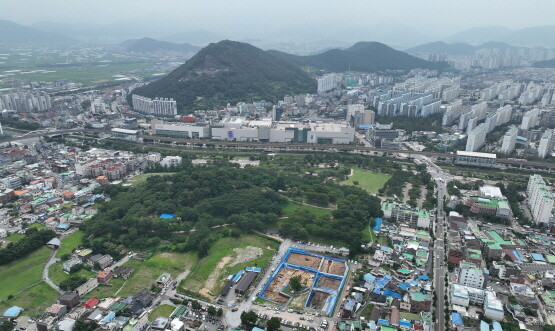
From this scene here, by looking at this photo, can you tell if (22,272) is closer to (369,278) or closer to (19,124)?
(369,278)

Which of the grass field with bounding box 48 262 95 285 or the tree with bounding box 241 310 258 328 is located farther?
the grass field with bounding box 48 262 95 285

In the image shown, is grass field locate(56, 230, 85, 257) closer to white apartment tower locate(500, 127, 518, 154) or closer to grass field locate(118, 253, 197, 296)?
grass field locate(118, 253, 197, 296)

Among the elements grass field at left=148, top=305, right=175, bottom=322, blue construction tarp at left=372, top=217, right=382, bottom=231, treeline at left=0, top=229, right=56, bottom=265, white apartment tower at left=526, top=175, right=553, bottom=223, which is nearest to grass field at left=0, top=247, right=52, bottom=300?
treeline at left=0, top=229, right=56, bottom=265

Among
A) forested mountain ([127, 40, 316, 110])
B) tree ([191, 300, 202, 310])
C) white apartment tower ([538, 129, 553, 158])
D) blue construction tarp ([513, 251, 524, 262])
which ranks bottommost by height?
tree ([191, 300, 202, 310])

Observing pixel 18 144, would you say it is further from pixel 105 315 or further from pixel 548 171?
pixel 548 171

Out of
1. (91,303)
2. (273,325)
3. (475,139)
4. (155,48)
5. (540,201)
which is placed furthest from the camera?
(155,48)

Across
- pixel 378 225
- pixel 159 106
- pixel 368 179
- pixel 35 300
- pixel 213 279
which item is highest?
pixel 159 106

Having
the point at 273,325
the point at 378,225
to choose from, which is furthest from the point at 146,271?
the point at 378,225
